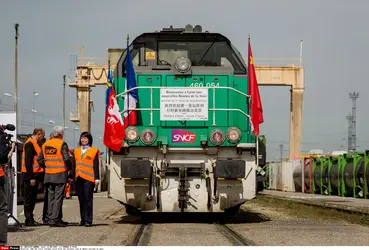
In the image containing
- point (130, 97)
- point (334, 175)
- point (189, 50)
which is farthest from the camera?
point (334, 175)

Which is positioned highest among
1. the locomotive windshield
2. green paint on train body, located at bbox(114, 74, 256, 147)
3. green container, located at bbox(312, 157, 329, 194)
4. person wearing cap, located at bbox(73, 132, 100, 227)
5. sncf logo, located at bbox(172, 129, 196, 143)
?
the locomotive windshield

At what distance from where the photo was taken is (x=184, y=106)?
42.7 feet

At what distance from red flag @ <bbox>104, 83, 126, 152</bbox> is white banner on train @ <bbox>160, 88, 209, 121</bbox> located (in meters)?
Result: 0.80

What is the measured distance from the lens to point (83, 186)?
41.8 feet

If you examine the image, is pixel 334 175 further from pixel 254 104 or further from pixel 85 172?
pixel 85 172

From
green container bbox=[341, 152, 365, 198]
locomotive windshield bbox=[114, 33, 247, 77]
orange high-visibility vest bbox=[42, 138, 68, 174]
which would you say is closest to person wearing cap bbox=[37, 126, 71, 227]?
orange high-visibility vest bbox=[42, 138, 68, 174]

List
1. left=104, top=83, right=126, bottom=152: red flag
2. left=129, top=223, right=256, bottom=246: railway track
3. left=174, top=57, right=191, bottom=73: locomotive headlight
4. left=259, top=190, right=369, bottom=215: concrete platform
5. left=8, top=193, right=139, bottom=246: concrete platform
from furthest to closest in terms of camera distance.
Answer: left=259, top=190, right=369, bottom=215: concrete platform
left=174, top=57, right=191, bottom=73: locomotive headlight
left=104, top=83, right=126, bottom=152: red flag
left=8, top=193, right=139, bottom=246: concrete platform
left=129, top=223, right=256, bottom=246: railway track

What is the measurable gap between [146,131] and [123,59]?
5.60 feet

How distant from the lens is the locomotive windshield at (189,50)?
542 inches

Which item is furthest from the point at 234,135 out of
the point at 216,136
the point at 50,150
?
the point at 50,150

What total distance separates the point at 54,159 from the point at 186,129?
2407 millimetres

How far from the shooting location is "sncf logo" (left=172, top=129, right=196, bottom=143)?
12.9 m

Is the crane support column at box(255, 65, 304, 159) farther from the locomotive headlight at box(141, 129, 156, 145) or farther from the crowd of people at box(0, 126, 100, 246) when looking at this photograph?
the crowd of people at box(0, 126, 100, 246)

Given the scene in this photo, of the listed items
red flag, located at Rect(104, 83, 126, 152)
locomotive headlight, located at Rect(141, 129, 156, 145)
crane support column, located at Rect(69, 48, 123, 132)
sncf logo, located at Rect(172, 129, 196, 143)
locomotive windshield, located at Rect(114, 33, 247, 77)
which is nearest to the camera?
red flag, located at Rect(104, 83, 126, 152)
